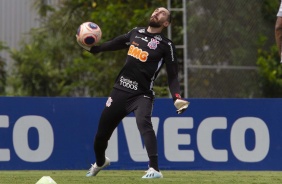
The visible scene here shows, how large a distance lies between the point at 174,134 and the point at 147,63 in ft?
13.7

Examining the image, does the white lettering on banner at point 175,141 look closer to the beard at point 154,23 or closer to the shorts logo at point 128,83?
the shorts logo at point 128,83

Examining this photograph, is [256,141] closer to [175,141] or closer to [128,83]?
[175,141]

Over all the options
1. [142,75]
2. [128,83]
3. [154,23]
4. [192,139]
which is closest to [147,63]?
[142,75]

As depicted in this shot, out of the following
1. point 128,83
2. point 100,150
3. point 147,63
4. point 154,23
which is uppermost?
point 154,23

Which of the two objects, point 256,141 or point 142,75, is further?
point 256,141

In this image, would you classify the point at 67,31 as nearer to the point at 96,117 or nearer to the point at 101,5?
the point at 101,5

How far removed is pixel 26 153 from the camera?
55.4 feet

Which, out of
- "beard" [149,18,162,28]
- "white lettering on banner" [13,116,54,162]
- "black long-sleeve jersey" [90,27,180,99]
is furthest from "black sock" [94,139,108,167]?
"white lettering on banner" [13,116,54,162]

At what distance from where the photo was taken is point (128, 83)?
43.7 ft

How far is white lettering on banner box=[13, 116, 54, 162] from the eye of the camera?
16875mm

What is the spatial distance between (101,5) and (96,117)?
1123 centimetres

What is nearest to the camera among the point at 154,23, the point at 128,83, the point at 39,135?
the point at 154,23

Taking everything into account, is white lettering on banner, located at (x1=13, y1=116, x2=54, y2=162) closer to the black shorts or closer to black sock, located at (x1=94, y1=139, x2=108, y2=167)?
black sock, located at (x1=94, y1=139, x2=108, y2=167)

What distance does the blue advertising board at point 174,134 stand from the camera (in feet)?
56.2
